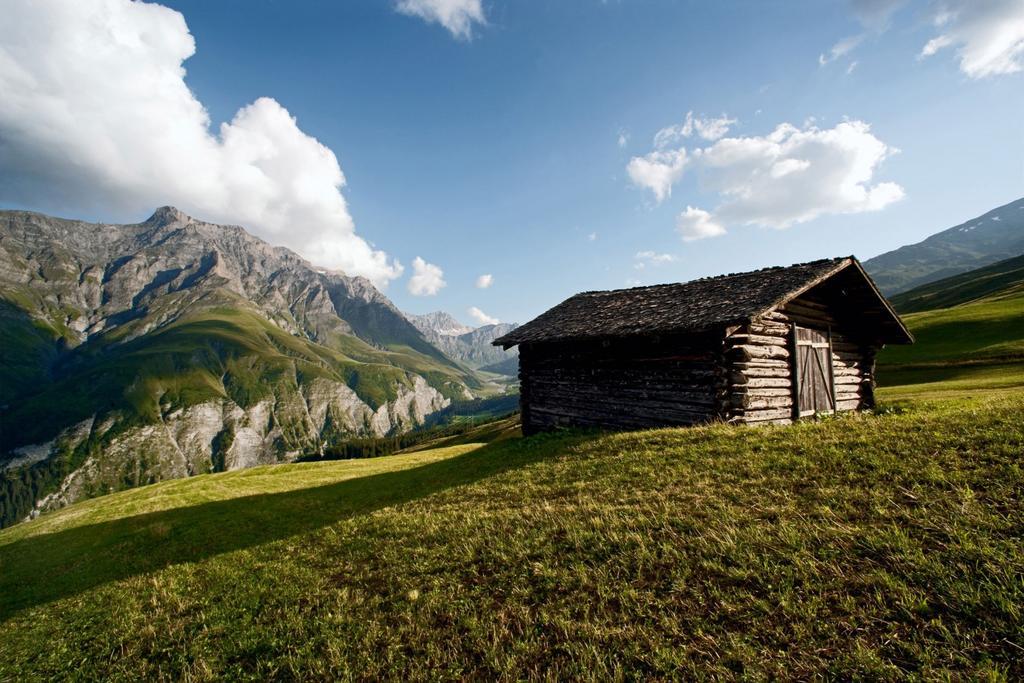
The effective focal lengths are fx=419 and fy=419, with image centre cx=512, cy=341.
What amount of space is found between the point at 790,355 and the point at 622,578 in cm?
1611

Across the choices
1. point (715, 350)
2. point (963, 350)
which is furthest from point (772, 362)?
point (963, 350)

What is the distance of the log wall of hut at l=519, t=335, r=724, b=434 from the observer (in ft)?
55.0

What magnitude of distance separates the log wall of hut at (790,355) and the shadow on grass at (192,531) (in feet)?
23.7

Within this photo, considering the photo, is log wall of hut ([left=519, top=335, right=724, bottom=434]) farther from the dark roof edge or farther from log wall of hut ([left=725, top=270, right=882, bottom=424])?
the dark roof edge

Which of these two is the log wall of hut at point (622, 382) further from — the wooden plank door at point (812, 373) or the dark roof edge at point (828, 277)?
the wooden plank door at point (812, 373)

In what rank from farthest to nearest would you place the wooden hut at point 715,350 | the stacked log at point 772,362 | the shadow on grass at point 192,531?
the wooden hut at point 715,350
the stacked log at point 772,362
the shadow on grass at point 192,531

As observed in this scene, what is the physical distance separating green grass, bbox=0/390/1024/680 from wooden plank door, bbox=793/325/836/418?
6270 mm

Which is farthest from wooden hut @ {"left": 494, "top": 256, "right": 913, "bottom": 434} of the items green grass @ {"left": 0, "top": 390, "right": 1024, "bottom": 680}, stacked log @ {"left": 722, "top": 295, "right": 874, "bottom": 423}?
green grass @ {"left": 0, "top": 390, "right": 1024, "bottom": 680}

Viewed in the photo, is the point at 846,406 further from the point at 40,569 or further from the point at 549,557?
the point at 40,569

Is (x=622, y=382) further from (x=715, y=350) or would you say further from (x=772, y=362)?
(x=772, y=362)

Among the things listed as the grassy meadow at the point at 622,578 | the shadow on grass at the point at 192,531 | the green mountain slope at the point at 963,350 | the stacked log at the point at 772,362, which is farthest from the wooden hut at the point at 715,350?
the green mountain slope at the point at 963,350

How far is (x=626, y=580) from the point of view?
6324 mm

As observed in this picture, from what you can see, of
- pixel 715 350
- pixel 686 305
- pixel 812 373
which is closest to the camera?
pixel 715 350

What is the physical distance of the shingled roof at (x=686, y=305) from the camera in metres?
15.8
